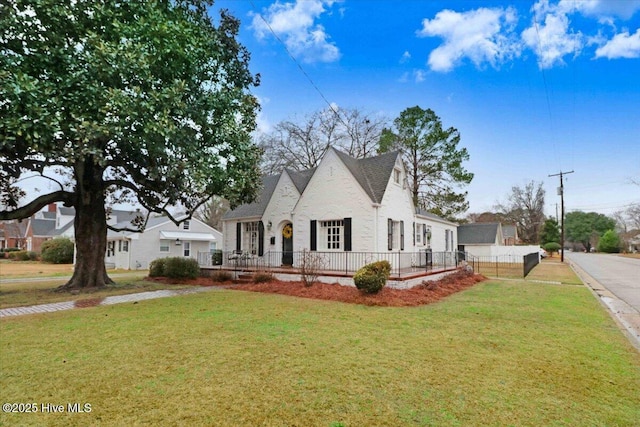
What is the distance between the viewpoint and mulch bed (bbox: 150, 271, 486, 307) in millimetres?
10344

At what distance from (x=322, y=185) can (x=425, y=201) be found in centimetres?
1703

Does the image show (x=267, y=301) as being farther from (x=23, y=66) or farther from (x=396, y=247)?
(x=23, y=66)

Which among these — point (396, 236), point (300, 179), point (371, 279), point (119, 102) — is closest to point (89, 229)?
point (119, 102)

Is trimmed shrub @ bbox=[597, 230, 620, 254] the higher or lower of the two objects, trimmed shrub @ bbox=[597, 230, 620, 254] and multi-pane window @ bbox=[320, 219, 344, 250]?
the lower

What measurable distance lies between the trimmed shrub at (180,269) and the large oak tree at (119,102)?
10.1ft

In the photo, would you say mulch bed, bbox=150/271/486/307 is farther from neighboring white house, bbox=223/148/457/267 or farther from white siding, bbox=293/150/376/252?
white siding, bbox=293/150/376/252

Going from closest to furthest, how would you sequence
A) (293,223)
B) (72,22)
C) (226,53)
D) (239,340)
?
(239,340) → (72,22) → (226,53) → (293,223)

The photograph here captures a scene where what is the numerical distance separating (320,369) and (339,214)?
1106 centimetres

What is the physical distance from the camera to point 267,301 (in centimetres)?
1048

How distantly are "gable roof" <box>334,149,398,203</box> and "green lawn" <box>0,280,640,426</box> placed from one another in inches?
298

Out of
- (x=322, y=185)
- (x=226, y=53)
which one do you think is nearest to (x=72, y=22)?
(x=226, y=53)

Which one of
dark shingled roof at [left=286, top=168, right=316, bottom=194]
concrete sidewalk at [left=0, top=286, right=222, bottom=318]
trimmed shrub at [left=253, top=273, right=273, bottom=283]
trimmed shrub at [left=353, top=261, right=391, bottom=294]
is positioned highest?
dark shingled roof at [left=286, top=168, right=316, bottom=194]

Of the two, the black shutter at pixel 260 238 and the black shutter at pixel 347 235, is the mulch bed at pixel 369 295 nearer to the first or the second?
the black shutter at pixel 347 235

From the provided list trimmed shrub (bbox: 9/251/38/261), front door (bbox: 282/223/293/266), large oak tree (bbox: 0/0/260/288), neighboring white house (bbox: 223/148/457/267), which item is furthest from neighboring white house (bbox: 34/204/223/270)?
large oak tree (bbox: 0/0/260/288)
